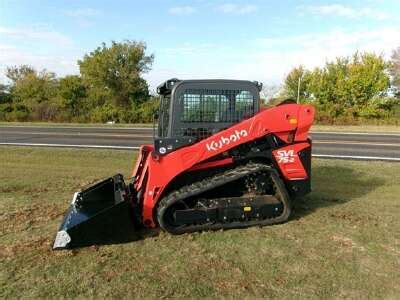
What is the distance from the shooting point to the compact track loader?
5477 mm

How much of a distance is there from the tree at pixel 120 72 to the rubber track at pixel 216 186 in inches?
1415

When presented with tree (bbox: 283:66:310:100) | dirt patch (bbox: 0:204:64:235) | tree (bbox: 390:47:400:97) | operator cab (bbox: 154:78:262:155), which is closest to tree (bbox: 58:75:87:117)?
tree (bbox: 283:66:310:100)

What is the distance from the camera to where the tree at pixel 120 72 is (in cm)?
4122

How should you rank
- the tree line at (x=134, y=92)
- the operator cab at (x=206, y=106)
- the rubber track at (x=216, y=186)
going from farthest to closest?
the tree line at (x=134, y=92), the operator cab at (x=206, y=106), the rubber track at (x=216, y=186)

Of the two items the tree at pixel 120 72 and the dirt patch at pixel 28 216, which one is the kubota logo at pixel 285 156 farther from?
the tree at pixel 120 72

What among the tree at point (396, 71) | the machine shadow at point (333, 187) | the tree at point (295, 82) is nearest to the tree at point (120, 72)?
the tree at point (295, 82)

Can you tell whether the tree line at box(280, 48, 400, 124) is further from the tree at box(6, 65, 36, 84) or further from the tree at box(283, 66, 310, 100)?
the tree at box(6, 65, 36, 84)

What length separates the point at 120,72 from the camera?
41.4 meters

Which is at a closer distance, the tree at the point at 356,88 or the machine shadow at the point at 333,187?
the machine shadow at the point at 333,187

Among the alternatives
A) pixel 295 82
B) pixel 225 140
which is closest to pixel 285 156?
pixel 225 140

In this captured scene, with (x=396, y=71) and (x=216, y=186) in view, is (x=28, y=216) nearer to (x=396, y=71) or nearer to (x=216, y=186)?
(x=216, y=186)

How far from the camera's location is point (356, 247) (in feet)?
16.4

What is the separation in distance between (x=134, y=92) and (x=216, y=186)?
36.7 m

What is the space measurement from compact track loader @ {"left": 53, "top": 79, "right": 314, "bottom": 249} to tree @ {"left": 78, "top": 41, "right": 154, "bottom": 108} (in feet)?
116
